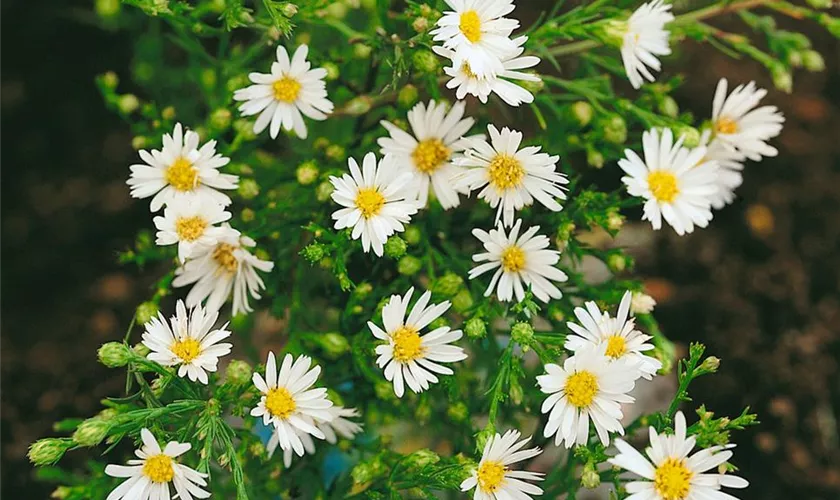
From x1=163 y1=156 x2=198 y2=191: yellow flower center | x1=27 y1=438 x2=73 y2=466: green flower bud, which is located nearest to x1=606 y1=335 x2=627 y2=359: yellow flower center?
x1=163 y1=156 x2=198 y2=191: yellow flower center

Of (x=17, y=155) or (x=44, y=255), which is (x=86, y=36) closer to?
(x=17, y=155)

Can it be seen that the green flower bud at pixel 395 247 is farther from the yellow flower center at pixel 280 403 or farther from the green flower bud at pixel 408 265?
the yellow flower center at pixel 280 403

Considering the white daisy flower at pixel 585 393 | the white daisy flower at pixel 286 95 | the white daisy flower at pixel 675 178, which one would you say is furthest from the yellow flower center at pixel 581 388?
the white daisy flower at pixel 286 95

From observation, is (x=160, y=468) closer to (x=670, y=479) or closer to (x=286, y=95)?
(x=286, y=95)

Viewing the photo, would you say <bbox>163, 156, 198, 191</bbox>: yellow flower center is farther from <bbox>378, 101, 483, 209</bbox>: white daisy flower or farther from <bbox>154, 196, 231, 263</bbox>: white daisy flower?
<bbox>378, 101, 483, 209</bbox>: white daisy flower

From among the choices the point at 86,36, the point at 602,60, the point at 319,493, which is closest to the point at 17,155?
the point at 86,36

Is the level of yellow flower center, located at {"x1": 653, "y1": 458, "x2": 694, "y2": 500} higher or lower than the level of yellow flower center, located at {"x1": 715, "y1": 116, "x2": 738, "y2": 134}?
lower
